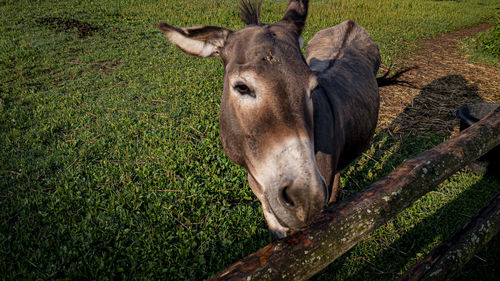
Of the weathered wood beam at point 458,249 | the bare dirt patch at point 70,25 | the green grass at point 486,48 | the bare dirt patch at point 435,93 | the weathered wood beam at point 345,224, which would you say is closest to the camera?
the weathered wood beam at point 345,224

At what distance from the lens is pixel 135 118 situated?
5645 millimetres

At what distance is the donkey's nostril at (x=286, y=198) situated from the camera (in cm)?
155

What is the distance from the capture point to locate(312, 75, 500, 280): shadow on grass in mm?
3064

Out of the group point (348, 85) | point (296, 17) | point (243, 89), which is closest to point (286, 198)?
point (243, 89)

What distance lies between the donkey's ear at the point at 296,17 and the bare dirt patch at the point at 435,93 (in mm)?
2954

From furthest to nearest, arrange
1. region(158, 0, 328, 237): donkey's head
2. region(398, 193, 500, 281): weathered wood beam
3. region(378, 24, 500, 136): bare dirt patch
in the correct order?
region(378, 24, 500, 136): bare dirt patch
region(398, 193, 500, 281): weathered wood beam
region(158, 0, 328, 237): donkey's head

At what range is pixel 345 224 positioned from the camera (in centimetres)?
151

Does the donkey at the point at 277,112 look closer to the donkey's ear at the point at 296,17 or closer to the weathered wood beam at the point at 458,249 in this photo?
the donkey's ear at the point at 296,17

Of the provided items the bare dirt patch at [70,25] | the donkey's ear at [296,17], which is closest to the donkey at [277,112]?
the donkey's ear at [296,17]

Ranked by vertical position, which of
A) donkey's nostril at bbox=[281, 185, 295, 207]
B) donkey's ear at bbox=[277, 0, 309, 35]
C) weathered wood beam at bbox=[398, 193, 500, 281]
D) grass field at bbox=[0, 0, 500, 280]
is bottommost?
grass field at bbox=[0, 0, 500, 280]

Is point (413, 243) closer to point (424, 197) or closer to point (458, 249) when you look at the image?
point (424, 197)

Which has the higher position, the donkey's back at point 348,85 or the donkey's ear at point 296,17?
the donkey's ear at point 296,17

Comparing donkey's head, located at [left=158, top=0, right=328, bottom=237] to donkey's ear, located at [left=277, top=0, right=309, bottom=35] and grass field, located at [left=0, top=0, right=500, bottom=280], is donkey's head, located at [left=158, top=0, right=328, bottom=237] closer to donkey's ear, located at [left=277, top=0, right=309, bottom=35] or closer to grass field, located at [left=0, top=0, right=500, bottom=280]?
donkey's ear, located at [left=277, top=0, right=309, bottom=35]

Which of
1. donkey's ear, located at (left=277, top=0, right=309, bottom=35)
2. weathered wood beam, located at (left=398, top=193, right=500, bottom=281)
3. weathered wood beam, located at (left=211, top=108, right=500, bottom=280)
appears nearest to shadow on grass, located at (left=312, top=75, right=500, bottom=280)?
weathered wood beam, located at (left=398, top=193, right=500, bottom=281)
